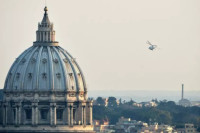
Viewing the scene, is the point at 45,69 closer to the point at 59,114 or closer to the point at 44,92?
the point at 44,92

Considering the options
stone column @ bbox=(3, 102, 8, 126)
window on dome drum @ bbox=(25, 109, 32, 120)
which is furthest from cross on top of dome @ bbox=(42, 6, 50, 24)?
stone column @ bbox=(3, 102, 8, 126)

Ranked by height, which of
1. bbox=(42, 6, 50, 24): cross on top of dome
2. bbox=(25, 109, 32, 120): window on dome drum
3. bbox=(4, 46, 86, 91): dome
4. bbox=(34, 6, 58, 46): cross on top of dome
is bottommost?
Result: bbox=(25, 109, 32, 120): window on dome drum

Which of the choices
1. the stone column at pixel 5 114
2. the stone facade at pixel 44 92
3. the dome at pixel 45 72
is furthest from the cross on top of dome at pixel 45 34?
the stone column at pixel 5 114

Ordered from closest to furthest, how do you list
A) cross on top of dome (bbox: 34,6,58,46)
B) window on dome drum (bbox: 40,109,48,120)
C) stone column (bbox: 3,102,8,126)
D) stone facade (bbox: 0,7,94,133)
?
1. stone facade (bbox: 0,7,94,133)
2. window on dome drum (bbox: 40,109,48,120)
3. cross on top of dome (bbox: 34,6,58,46)
4. stone column (bbox: 3,102,8,126)

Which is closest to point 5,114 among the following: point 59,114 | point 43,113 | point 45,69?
point 43,113

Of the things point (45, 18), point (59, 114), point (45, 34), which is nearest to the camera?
point (45, 34)

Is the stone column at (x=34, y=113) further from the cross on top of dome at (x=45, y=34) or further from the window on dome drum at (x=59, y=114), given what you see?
the cross on top of dome at (x=45, y=34)

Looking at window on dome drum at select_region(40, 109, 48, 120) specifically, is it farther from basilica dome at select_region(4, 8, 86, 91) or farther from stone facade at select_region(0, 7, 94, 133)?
basilica dome at select_region(4, 8, 86, 91)
